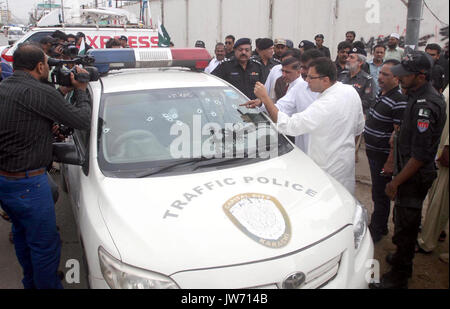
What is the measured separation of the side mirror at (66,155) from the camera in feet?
8.45

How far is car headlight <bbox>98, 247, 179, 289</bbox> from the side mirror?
90cm

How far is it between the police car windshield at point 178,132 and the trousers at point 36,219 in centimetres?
44

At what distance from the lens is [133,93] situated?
292cm

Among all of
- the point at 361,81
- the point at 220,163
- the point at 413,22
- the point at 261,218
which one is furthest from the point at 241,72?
the point at 261,218

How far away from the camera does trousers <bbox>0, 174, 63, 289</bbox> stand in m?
2.40

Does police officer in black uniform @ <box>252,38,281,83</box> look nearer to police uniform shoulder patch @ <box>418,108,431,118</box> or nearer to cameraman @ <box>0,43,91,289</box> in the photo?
police uniform shoulder patch @ <box>418,108,431,118</box>

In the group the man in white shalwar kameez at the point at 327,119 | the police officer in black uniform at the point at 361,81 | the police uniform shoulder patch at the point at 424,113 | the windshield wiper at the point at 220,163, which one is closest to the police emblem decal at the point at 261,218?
the windshield wiper at the point at 220,163

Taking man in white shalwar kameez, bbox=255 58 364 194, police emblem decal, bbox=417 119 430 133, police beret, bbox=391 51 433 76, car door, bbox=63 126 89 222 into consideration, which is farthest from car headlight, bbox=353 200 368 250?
car door, bbox=63 126 89 222

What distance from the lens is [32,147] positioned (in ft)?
7.90

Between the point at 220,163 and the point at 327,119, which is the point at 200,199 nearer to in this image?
the point at 220,163

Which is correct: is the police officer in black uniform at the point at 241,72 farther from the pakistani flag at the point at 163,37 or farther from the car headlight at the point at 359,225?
the car headlight at the point at 359,225

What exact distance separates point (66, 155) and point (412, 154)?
7.61ft

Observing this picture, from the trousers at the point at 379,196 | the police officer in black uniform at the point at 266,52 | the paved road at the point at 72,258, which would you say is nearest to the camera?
the paved road at the point at 72,258
